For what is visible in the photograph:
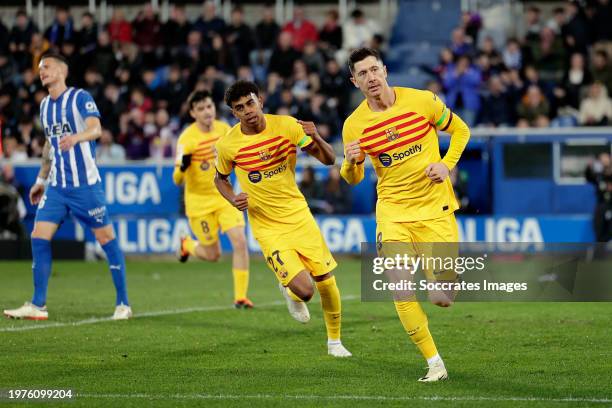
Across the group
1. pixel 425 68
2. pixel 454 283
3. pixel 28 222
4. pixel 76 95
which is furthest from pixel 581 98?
pixel 454 283

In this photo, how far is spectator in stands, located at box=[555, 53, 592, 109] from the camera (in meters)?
24.4

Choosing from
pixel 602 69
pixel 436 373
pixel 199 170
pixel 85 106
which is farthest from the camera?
pixel 602 69

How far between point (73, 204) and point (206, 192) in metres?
2.31

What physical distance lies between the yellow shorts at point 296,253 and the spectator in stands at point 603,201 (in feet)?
38.9

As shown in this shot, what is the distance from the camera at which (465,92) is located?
80.8ft

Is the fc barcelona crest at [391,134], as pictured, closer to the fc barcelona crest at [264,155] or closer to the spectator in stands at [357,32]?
the fc barcelona crest at [264,155]

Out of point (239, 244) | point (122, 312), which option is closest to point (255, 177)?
point (122, 312)

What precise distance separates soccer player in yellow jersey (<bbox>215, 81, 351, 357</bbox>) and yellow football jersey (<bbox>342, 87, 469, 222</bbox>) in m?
0.74

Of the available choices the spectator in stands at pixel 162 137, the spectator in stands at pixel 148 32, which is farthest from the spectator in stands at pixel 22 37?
the spectator in stands at pixel 162 137

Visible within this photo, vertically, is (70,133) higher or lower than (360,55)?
lower

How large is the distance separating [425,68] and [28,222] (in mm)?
8835

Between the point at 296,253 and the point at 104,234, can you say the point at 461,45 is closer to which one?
the point at 104,234

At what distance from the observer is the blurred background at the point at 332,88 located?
22688mm

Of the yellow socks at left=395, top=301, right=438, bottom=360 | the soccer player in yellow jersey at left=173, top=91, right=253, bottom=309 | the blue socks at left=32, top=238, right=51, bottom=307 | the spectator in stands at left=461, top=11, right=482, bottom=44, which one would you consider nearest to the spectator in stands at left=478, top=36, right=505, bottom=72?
the spectator in stands at left=461, top=11, right=482, bottom=44
